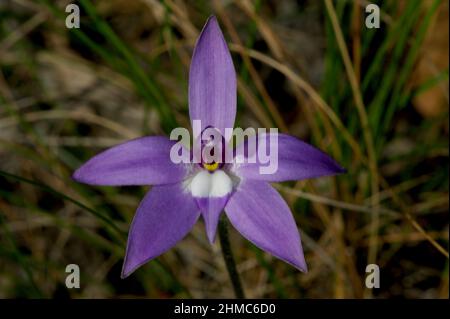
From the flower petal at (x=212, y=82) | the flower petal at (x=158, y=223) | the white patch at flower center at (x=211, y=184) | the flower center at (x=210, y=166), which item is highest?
the flower petal at (x=212, y=82)

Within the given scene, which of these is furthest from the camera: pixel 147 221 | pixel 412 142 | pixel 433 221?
pixel 412 142

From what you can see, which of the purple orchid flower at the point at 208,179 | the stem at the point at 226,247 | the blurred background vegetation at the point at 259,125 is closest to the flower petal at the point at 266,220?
the purple orchid flower at the point at 208,179

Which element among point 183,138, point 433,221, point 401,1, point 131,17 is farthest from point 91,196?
point 401,1

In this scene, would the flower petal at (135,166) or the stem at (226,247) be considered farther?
the stem at (226,247)

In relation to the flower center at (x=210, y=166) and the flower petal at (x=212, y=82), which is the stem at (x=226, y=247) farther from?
the flower petal at (x=212, y=82)

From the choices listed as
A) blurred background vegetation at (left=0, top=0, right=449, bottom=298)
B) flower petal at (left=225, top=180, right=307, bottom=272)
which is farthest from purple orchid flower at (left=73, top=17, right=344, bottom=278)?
blurred background vegetation at (left=0, top=0, right=449, bottom=298)

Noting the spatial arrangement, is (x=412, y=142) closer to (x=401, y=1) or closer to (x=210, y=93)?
(x=401, y=1)
